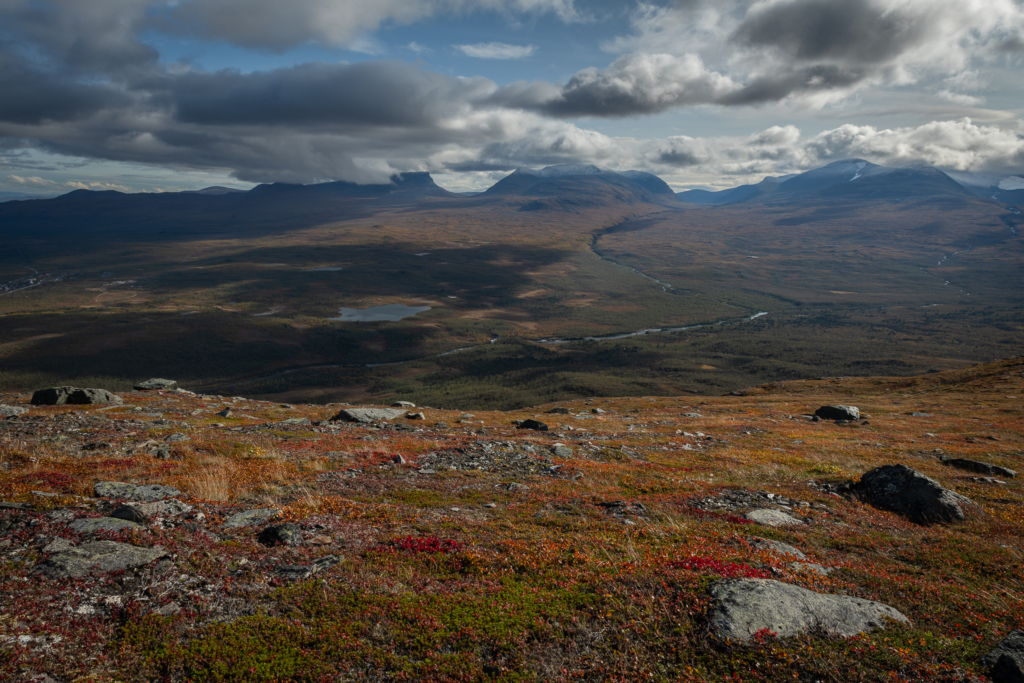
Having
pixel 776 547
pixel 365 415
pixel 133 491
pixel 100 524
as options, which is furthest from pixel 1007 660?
pixel 365 415

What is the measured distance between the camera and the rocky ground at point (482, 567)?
792 cm

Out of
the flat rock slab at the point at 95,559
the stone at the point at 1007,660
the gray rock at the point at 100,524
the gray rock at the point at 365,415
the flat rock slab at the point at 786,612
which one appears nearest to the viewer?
the stone at the point at 1007,660

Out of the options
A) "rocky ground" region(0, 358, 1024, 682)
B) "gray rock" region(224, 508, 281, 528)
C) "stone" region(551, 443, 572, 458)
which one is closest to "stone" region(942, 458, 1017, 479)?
"rocky ground" region(0, 358, 1024, 682)

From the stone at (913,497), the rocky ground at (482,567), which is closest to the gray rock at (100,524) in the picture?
the rocky ground at (482,567)

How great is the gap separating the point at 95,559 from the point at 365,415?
87.1ft

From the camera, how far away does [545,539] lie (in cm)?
1325

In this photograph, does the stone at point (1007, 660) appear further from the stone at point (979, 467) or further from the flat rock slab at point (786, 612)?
the stone at point (979, 467)

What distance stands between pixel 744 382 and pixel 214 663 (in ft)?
663

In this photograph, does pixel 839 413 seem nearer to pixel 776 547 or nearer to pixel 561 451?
pixel 561 451

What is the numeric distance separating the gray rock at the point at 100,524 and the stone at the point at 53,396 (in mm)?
37393

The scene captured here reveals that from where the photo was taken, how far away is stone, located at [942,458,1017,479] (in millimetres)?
23870

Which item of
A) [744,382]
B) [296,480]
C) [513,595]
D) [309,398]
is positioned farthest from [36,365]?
[744,382]

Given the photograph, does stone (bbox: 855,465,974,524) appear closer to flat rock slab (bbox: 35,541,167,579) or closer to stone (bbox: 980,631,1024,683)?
stone (bbox: 980,631,1024,683)

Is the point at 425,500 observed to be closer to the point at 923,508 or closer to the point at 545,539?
the point at 545,539
